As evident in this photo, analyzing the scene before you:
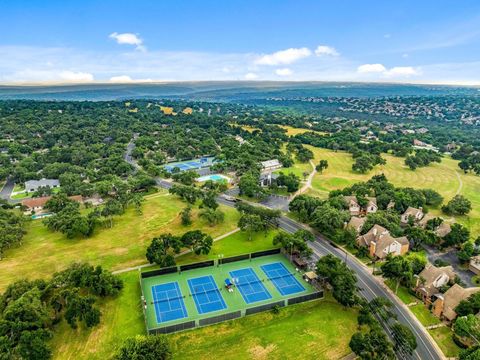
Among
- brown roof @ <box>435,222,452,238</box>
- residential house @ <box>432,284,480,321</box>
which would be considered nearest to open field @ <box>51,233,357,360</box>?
residential house @ <box>432,284,480,321</box>

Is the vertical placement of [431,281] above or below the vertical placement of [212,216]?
below

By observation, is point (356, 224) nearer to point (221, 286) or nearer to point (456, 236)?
point (456, 236)

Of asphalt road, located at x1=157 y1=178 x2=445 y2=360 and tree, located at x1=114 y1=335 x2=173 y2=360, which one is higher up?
tree, located at x1=114 y1=335 x2=173 y2=360

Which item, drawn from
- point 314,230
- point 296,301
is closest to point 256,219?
point 314,230

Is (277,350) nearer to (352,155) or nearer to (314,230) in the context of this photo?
(314,230)

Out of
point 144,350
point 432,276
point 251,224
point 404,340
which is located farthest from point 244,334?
point 432,276

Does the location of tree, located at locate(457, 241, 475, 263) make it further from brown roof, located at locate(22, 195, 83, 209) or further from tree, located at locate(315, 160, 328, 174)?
brown roof, located at locate(22, 195, 83, 209)

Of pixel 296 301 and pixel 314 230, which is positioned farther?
pixel 314 230
